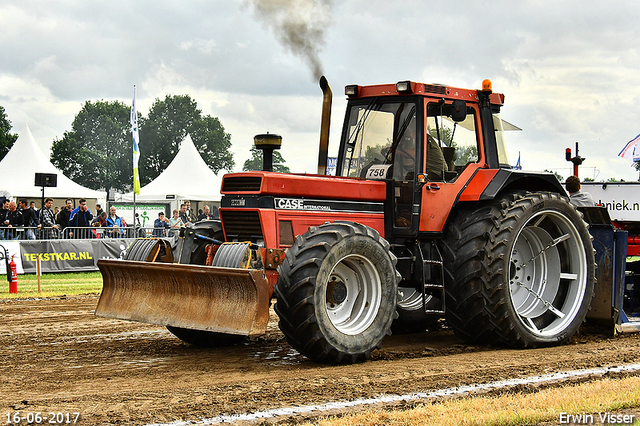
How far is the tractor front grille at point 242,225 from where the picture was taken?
22.5ft

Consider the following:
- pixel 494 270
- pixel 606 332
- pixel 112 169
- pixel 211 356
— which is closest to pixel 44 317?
pixel 211 356

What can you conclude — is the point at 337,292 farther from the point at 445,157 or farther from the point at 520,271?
the point at 520,271

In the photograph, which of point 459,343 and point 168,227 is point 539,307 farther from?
point 168,227

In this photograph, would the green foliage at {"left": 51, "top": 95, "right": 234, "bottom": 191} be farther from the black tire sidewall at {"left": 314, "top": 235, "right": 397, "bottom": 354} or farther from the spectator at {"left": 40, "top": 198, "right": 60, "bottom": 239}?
the black tire sidewall at {"left": 314, "top": 235, "right": 397, "bottom": 354}

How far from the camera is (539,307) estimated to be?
800 centimetres

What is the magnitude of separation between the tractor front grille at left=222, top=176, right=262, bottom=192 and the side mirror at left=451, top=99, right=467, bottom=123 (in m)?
2.24

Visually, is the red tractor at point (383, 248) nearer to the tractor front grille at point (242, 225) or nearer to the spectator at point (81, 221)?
the tractor front grille at point (242, 225)

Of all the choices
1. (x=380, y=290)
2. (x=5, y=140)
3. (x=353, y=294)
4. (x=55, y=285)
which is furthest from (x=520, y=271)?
(x=5, y=140)

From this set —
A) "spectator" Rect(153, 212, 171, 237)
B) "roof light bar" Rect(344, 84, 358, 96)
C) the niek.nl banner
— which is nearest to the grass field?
the niek.nl banner

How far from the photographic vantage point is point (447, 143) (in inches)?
307

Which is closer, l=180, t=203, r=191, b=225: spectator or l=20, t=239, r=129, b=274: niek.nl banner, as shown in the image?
l=20, t=239, r=129, b=274: niek.nl banner

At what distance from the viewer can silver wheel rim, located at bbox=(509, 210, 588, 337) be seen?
7.86 metres

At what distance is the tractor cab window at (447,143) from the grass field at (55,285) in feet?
27.5

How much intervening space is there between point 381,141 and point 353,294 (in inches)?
76.7
